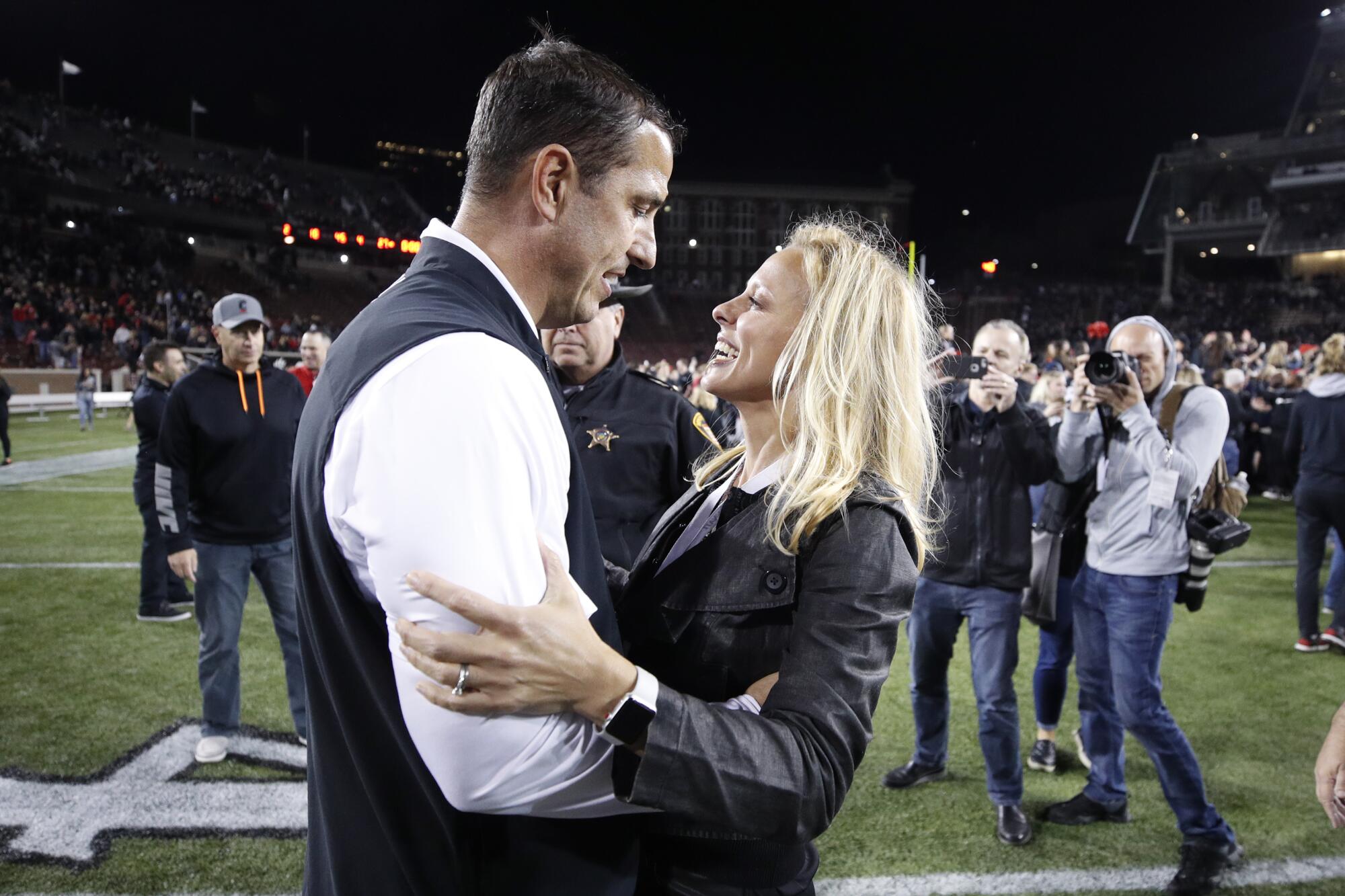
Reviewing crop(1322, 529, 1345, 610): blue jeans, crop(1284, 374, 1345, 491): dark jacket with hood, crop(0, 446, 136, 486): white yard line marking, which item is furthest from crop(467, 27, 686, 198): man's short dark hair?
crop(0, 446, 136, 486): white yard line marking

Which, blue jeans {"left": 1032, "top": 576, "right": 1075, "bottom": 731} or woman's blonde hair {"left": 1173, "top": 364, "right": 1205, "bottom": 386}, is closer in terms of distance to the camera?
blue jeans {"left": 1032, "top": 576, "right": 1075, "bottom": 731}

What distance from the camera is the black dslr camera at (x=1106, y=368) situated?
3621 mm

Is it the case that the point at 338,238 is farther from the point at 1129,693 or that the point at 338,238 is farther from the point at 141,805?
the point at 1129,693

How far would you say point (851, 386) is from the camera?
5.27 ft

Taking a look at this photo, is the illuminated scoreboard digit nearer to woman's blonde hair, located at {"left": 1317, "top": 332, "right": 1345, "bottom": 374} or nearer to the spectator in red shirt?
the spectator in red shirt

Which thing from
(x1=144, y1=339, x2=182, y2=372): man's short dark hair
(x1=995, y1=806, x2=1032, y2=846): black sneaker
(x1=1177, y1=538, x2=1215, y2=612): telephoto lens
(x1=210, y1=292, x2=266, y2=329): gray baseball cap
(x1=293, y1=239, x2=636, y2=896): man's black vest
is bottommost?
(x1=995, y1=806, x2=1032, y2=846): black sneaker

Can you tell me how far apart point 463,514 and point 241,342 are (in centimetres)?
420

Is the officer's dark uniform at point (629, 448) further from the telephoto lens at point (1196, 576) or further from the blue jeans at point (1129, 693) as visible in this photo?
the telephoto lens at point (1196, 576)

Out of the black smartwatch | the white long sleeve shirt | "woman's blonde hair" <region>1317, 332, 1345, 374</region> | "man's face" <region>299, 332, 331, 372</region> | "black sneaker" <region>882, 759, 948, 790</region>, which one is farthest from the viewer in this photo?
"man's face" <region>299, 332, 331, 372</region>

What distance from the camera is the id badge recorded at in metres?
3.71

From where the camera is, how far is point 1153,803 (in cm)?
409

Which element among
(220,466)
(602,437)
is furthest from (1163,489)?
(220,466)

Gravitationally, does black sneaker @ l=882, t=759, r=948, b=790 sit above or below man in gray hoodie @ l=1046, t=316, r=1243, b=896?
below

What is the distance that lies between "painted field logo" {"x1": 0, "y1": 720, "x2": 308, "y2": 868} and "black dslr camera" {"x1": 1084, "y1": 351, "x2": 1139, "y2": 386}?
366 cm
